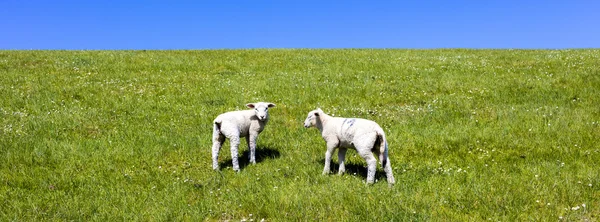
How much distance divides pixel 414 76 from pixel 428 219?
564 inches

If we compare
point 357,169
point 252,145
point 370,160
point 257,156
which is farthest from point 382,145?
point 257,156

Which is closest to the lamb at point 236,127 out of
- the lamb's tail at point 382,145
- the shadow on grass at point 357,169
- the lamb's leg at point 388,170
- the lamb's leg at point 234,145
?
the lamb's leg at point 234,145

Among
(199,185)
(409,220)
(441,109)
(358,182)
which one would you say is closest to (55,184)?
(199,185)

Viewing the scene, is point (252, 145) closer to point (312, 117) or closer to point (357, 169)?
point (312, 117)

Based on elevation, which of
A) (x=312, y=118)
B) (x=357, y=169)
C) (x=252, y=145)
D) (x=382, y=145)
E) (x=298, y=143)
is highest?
(x=312, y=118)

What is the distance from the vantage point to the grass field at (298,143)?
24.8 feet

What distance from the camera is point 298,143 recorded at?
37.1 feet

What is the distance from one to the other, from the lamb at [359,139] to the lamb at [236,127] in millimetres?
1409

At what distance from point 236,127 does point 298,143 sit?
237cm

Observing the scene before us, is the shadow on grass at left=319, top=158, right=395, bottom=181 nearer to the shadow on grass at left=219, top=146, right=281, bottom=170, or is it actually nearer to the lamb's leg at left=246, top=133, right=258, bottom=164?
the shadow on grass at left=219, top=146, right=281, bottom=170

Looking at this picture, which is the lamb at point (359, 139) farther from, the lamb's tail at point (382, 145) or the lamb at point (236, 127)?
the lamb at point (236, 127)

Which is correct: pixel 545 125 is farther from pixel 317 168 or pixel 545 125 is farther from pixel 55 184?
pixel 55 184

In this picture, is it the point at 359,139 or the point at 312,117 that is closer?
the point at 359,139

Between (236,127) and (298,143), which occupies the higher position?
(236,127)
